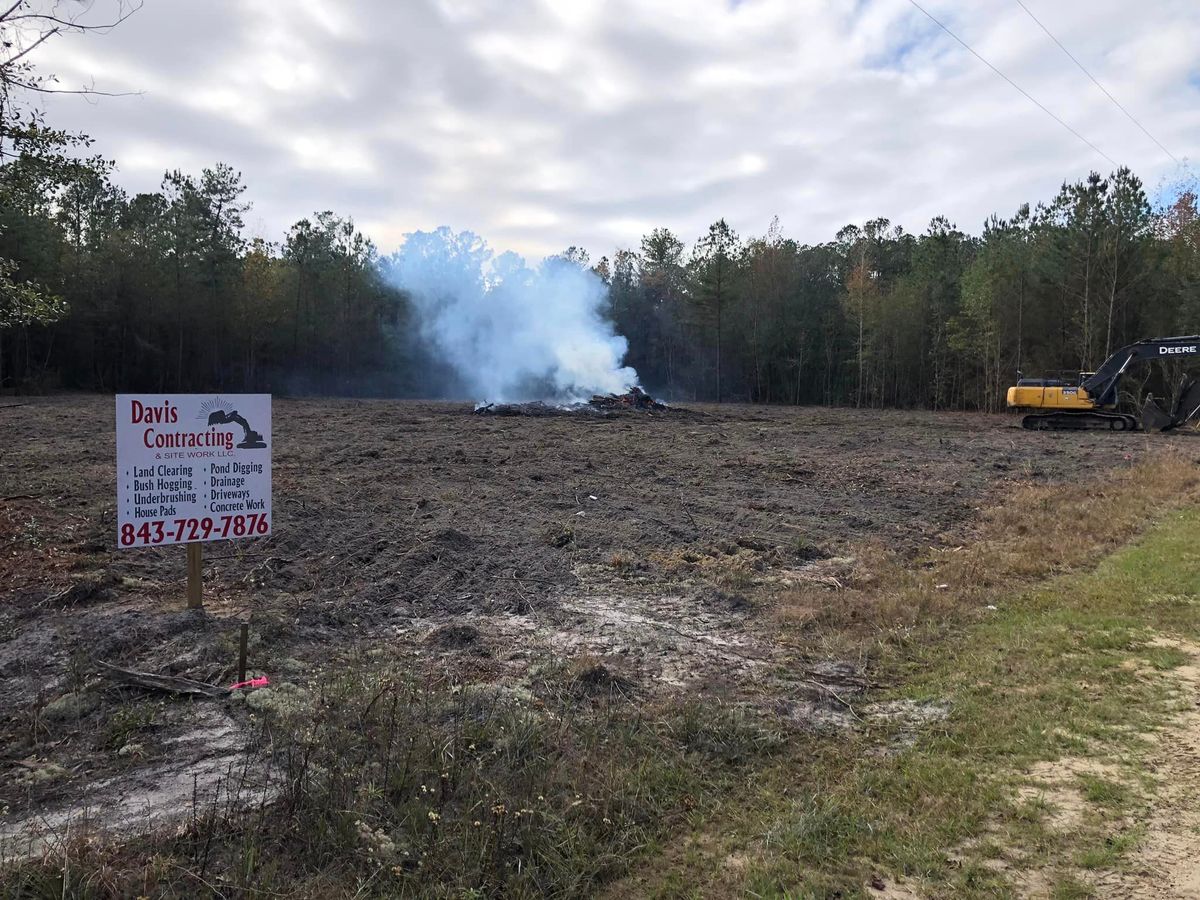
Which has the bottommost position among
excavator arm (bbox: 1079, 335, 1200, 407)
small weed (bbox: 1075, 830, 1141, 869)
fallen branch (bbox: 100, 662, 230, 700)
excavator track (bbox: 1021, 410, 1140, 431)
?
small weed (bbox: 1075, 830, 1141, 869)

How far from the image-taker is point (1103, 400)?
83.4 feet

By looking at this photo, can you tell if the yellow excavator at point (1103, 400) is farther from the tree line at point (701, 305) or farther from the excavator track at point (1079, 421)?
the tree line at point (701, 305)

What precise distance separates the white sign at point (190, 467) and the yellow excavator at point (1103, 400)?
26.4 meters

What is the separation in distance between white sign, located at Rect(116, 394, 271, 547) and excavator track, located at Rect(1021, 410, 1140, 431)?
2772cm

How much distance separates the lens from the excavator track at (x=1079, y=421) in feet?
85.4

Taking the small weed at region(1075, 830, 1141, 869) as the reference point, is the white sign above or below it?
above

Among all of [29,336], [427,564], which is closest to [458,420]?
[427,564]

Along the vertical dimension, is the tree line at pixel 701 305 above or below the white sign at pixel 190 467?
above

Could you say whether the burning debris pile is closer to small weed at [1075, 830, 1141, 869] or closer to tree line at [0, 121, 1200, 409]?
tree line at [0, 121, 1200, 409]

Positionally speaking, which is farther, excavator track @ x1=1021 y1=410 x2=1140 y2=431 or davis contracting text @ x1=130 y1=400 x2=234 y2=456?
excavator track @ x1=1021 y1=410 x2=1140 y2=431

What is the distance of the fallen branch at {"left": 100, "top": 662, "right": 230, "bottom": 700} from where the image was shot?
4242 millimetres

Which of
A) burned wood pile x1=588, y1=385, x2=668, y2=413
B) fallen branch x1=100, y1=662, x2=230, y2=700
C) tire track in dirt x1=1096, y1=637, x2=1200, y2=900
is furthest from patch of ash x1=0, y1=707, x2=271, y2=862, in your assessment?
burned wood pile x1=588, y1=385, x2=668, y2=413

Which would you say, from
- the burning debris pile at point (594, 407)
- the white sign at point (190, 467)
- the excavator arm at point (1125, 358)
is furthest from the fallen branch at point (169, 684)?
the excavator arm at point (1125, 358)

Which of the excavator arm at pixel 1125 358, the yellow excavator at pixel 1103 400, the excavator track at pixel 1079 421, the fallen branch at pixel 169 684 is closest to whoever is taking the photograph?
the fallen branch at pixel 169 684
